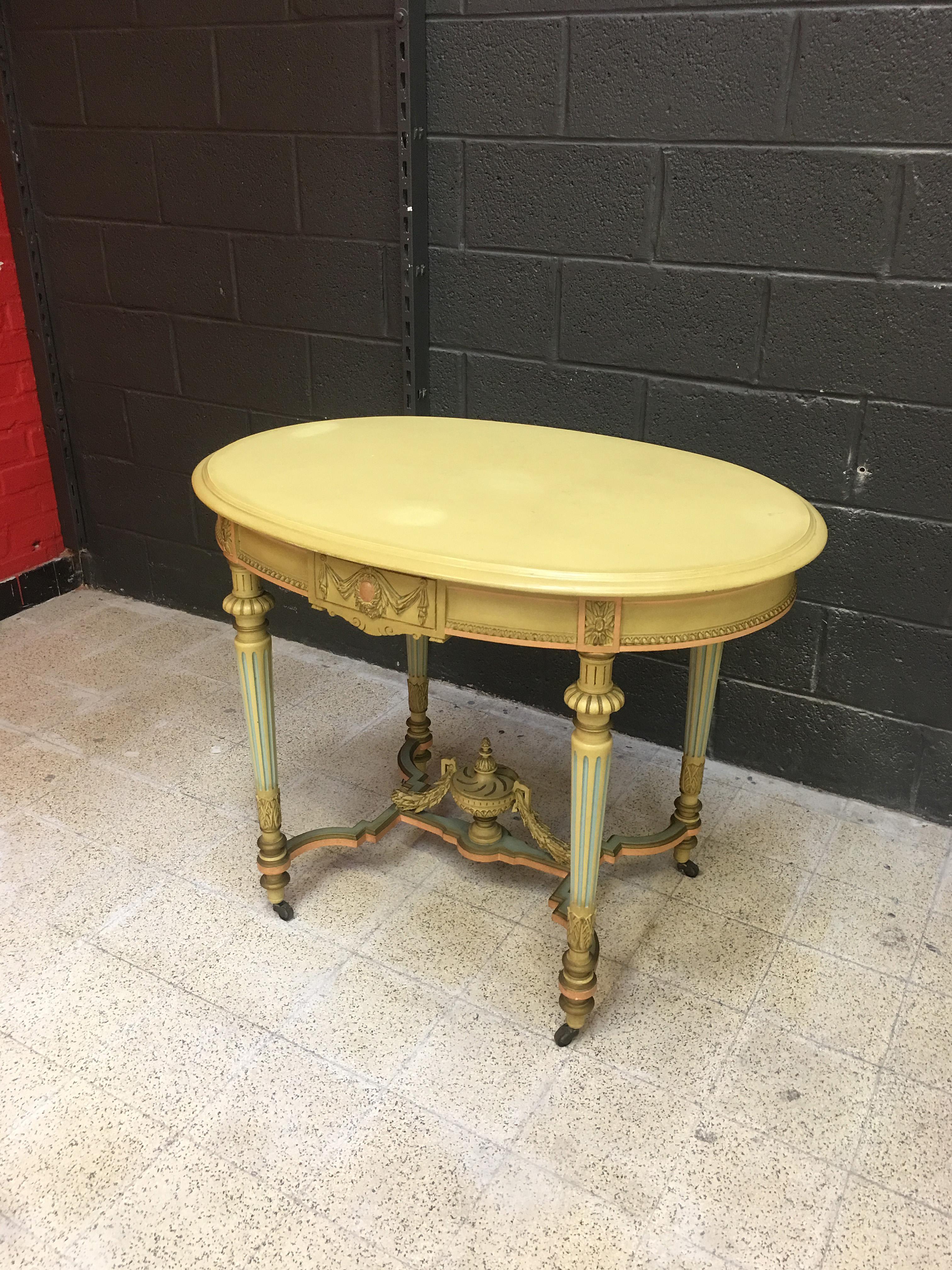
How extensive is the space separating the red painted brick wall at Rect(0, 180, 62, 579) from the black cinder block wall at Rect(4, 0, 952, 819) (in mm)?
260

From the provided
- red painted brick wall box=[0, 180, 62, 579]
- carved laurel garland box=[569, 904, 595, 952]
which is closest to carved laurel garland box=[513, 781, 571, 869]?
carved laurel garland box=[569, 904, 595, 952]

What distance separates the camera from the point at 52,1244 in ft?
4.53

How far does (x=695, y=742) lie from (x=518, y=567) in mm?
796

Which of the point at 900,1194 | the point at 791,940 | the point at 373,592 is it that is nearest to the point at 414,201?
the point at 373,592

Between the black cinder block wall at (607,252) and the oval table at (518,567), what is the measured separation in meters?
0.43

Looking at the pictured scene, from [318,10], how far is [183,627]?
1.72 m

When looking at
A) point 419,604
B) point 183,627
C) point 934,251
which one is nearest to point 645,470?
point 419,604

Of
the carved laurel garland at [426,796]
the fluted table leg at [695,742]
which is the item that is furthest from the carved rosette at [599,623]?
the carved laurel garland at [426,796]

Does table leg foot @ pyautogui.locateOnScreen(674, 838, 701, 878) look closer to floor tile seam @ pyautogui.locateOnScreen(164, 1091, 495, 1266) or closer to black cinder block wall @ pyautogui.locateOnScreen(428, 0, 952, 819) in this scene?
black cinder block wall @ pyautogui.locateOnScreen(428, 0, 952, 819)

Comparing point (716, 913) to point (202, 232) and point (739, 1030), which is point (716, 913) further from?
point (202, 232)

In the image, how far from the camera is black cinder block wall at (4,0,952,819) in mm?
1957

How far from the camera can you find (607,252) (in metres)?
2.22

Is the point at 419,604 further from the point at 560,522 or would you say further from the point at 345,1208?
the point at 345,1208

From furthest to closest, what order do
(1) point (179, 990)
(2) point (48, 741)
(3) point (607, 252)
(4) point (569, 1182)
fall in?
(2) point (48, 741) < (3) point (607, 252) < (1) point (179, 990) < (4) point (569, 1182)
